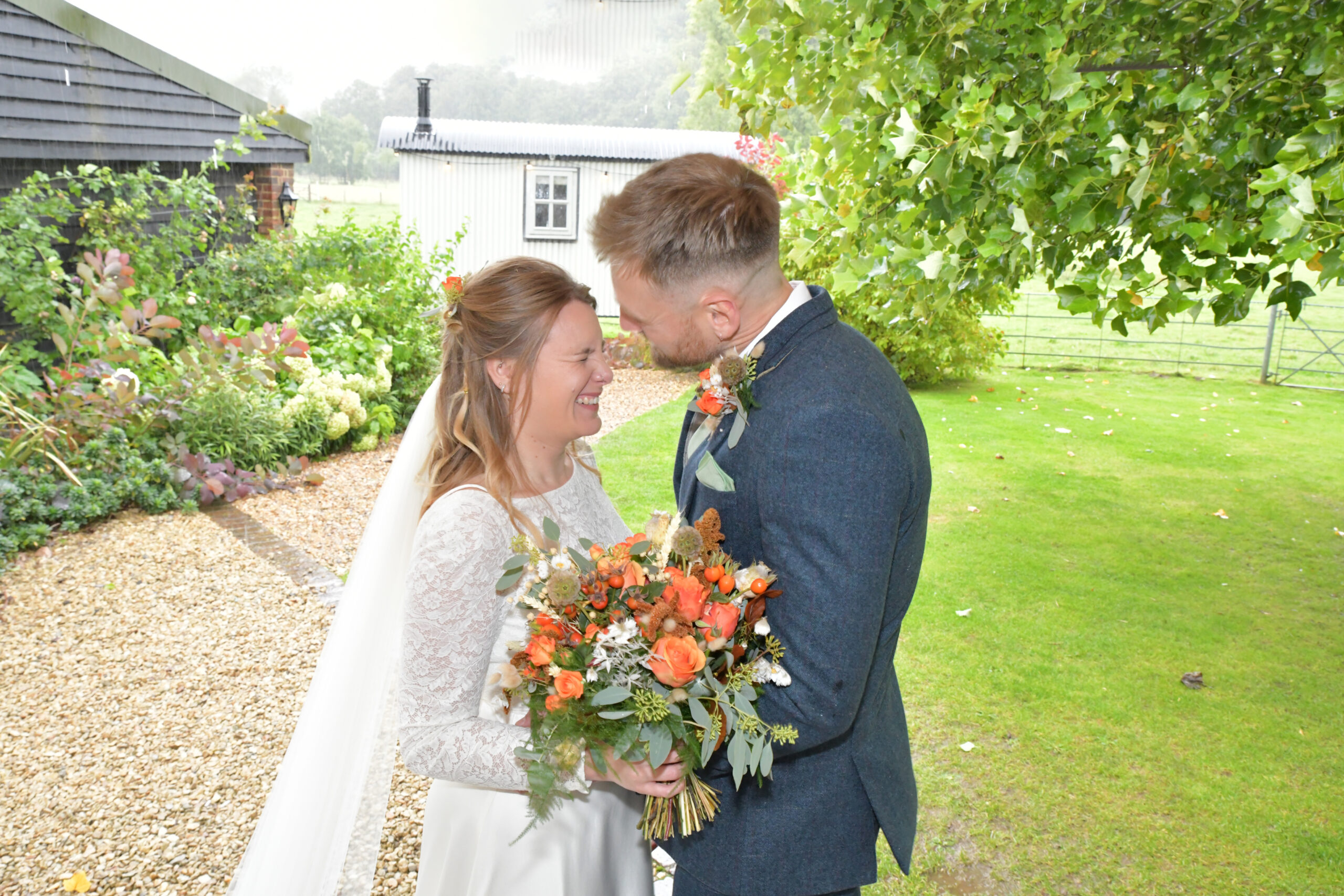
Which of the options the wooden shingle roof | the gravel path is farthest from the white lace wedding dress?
the wooden shingle roof

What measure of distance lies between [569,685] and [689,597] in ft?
0.72

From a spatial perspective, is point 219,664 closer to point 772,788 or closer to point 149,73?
point 772,788

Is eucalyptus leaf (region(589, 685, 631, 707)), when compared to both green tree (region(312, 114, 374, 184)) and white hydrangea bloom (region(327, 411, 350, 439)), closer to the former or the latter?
white hydrangea bloom (region(327, 411, 350, 439))

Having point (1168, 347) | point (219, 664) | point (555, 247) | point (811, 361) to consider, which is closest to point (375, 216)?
point (555, 247)

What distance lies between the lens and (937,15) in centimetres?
271

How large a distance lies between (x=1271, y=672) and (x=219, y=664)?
5187 millimetres

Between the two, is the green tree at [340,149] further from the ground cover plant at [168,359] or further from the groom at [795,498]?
the groom at [795,498]

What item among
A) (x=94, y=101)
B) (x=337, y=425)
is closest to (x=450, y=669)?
(x=337, y=425)

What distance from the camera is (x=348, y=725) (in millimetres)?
1862

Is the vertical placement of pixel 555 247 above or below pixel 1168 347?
above

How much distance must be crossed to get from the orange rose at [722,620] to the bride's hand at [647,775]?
25 centimetres

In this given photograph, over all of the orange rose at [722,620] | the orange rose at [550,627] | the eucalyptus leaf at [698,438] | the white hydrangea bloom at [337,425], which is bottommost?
the white hydrangea bloom at [337,425]

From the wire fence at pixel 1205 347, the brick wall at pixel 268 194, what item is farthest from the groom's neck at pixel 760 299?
the wire fence at pixel 1205 347

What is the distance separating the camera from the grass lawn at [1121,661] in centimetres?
317
